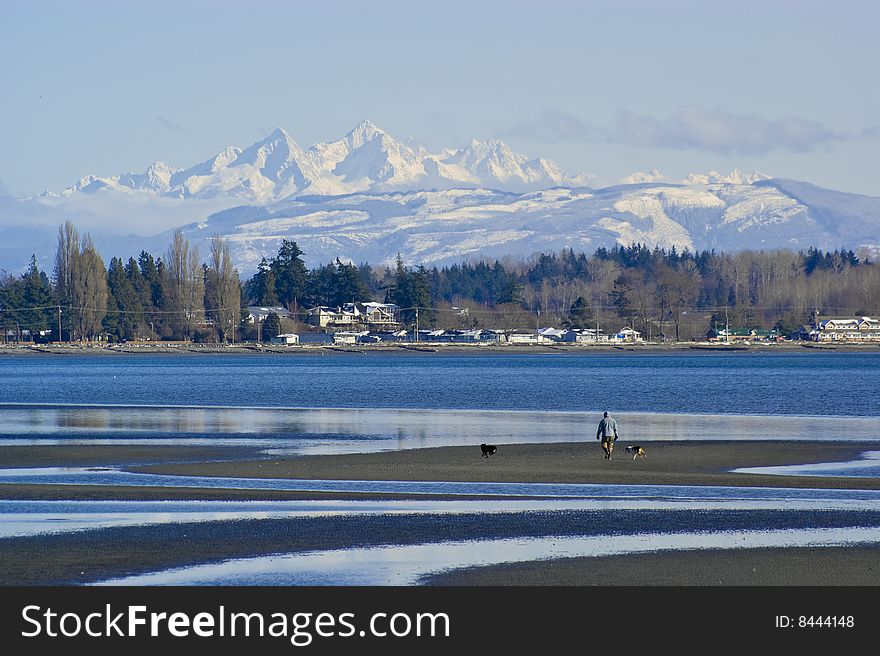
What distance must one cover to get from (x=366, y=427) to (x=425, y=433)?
410 centimetres

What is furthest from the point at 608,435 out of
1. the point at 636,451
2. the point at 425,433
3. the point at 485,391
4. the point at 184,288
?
the point at 184,288

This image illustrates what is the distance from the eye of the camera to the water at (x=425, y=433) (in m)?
20.3

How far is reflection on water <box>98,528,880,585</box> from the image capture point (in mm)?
17938

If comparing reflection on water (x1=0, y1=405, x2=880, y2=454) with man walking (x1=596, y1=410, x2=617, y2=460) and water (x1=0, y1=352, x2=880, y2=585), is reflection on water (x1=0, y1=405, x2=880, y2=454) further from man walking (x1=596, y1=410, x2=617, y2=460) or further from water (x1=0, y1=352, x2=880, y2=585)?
man walking (x1=596, y1=410, x2=617, y2=460)

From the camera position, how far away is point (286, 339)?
646 feet

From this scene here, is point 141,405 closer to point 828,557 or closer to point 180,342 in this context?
point 828,557

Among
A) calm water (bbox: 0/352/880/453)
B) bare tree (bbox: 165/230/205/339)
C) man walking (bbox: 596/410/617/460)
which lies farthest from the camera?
bare tree (bbox: 165/230/205/339)

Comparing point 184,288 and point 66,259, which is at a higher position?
point 66,259

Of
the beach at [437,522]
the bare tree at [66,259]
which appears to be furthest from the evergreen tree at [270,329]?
the beach at [437,522]

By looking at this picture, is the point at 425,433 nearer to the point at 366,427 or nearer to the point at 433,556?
the point at 366,427

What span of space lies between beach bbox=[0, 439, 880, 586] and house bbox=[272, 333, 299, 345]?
519ft

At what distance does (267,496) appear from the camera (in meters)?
26.5

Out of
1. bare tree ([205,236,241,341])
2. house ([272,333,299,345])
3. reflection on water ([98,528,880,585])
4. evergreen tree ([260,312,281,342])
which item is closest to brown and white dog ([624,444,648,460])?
reflection on water ([98,528,880,585])

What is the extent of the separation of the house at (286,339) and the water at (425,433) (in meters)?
95.2
